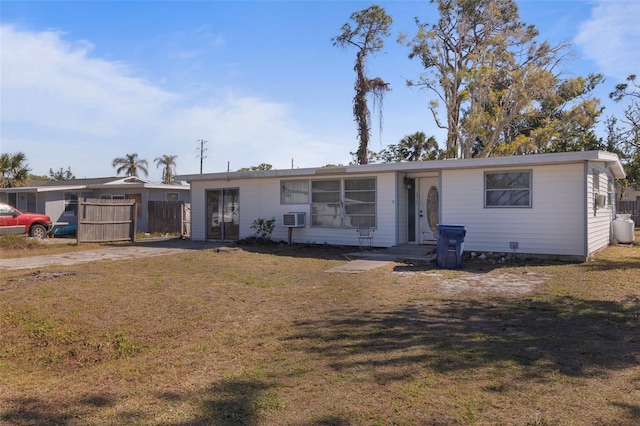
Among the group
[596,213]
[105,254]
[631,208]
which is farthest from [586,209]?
[631,208]

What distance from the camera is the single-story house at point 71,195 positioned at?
22938 millimetres

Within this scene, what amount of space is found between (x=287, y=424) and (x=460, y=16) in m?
31.4

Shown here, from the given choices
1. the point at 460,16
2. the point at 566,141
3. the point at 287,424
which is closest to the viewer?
the point at 287,424

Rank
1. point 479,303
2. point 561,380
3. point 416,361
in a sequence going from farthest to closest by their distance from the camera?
point 479,303 < point 416,361 < point 561,380

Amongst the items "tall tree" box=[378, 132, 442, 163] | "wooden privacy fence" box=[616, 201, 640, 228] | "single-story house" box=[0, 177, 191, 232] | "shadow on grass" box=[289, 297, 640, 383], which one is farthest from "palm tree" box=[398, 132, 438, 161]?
"shadow on grass" box=[289, 297, 640, 383]

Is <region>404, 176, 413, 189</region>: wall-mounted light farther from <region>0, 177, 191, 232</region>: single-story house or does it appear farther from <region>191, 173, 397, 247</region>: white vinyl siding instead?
<region>0, 177, 191, 232</region>: single-story house

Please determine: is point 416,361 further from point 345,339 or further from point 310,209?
point 310,209

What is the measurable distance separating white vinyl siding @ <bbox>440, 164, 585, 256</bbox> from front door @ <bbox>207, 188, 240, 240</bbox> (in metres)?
7.77

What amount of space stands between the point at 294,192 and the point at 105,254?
610cm

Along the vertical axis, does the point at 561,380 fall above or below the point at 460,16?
below

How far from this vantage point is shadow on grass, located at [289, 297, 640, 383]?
4582mm

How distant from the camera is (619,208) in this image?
89.7ft

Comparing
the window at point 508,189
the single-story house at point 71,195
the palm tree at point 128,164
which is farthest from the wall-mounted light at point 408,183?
the palm tree at point 128,164

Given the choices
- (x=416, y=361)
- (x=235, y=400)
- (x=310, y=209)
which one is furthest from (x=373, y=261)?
(x=235, y=400)
